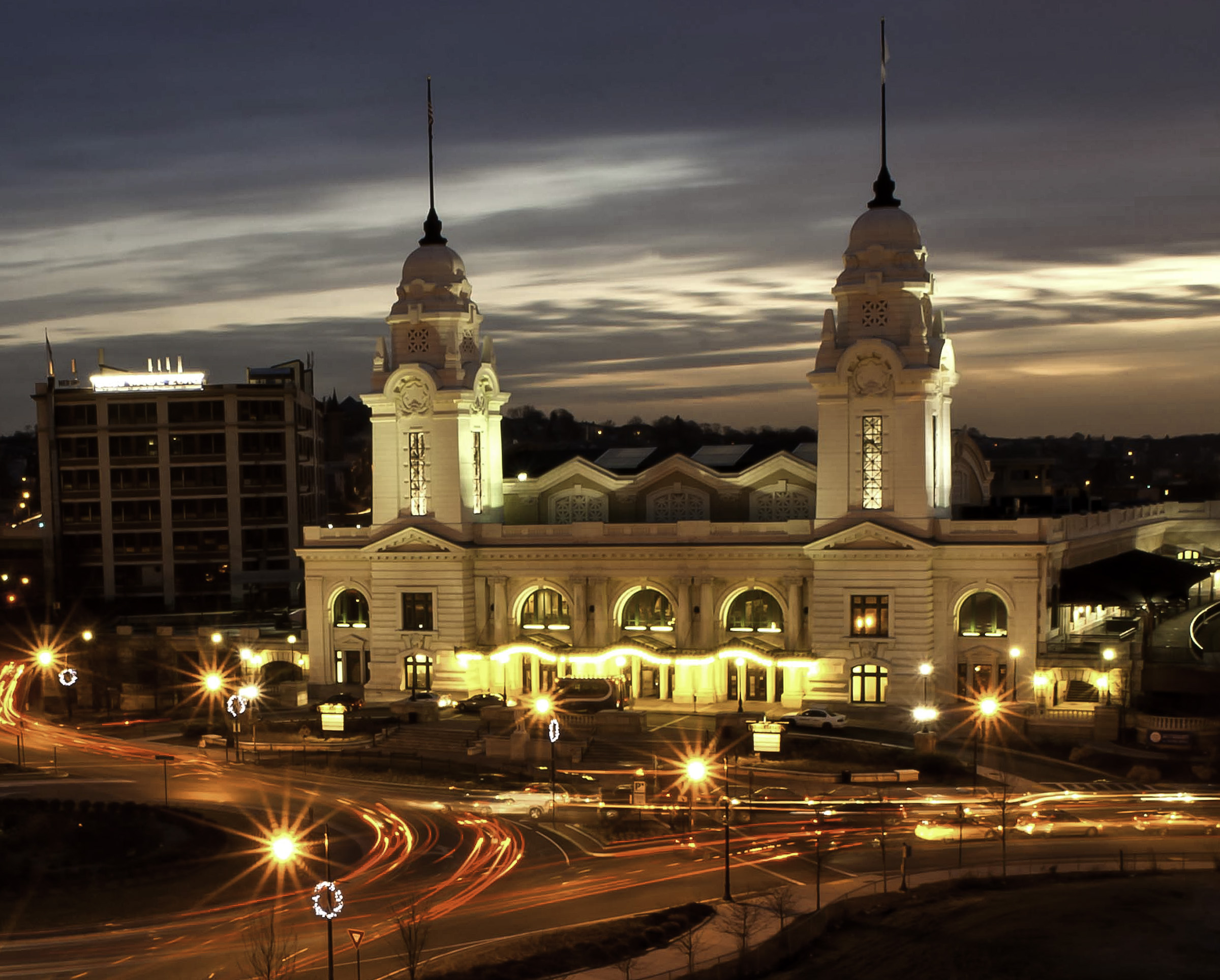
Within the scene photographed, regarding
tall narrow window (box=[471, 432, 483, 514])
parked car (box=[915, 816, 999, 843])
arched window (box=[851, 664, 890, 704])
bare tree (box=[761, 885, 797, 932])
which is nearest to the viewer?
bare tree (box=[761, 885, 797, 932])

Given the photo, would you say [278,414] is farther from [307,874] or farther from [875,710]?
[307,874]

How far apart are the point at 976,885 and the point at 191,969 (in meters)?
23.7

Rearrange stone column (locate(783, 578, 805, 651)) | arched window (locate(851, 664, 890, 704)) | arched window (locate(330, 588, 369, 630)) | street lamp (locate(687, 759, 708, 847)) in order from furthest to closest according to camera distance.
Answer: arched window (locate(330, 588, 369, 630)) < stone column (locate(783, 578, 805, 651)) < arched window (locate(851, 664, 890, 704)) < street lamp (locate(687, 759, 708, 847))

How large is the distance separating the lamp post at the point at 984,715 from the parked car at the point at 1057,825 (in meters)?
7.16

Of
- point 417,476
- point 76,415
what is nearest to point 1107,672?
point 417,476

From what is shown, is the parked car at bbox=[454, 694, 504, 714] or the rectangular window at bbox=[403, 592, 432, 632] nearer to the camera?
the parked car at bbox=[454, 694, 504, 714]

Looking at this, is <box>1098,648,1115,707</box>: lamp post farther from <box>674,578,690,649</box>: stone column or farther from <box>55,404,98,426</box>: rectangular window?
<box>55,404,98,426</box>: rectangular window

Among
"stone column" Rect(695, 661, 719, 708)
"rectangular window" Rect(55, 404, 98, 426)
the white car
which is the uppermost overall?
"rectangular window" Rect(55, 404, 98, 426)

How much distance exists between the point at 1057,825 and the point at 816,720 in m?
16.4

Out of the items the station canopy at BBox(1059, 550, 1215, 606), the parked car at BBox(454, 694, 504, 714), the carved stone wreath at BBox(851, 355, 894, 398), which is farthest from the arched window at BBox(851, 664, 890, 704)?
the parked car at BBox(454, 694, 504, 714)

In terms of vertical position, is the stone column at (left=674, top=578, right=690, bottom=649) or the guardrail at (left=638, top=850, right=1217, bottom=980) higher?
the stone column at (left=674, top=578, right=690, bottom=649)

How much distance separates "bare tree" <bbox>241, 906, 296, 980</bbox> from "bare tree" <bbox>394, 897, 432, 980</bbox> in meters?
3.02

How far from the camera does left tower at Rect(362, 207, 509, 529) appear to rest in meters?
82.2

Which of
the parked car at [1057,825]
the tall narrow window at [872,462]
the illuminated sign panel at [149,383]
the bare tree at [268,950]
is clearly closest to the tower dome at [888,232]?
the tall narrow window at [872,462]
